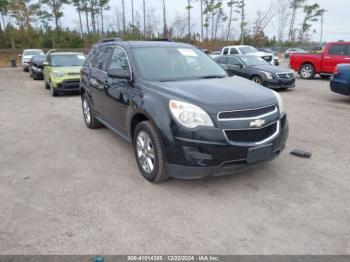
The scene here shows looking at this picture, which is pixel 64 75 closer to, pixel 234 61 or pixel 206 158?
pixel 234 61

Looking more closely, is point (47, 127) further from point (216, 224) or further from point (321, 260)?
point (321, 260)

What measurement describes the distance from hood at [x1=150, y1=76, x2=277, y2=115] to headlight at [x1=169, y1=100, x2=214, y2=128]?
64mm

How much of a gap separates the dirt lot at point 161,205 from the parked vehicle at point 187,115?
394mm

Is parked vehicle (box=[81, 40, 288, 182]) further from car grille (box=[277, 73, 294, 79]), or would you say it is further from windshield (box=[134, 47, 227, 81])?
car grille (box=[277, 73, 294, 79])

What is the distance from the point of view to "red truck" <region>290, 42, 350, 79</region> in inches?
528

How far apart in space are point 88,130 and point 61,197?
10.0 ft

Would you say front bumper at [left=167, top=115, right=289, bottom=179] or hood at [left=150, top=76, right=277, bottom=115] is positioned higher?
hood at [left=150, top=76, right=277, bottom=115]

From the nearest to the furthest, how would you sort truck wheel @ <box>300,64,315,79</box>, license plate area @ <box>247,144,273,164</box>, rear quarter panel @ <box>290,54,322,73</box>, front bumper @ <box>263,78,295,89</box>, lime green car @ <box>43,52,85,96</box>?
1. license plate area @ <box>247,144,273,164</box>
2. lime green car @ <box>43,52,85,96</box>
3. front bumper @ <box>263,78,295,89</box>
4. rear quarter panel @ <box>290,54,322,73</box>
5. truck wheel @ <box>300,64,315,79</box>

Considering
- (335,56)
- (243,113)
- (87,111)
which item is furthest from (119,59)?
(335,56)

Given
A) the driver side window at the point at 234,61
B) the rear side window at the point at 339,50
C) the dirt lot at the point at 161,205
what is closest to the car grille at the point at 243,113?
the dirt lot at the point at 161,205

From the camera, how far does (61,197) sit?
3631 millimetres

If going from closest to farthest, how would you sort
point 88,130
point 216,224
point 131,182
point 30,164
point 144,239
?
point 144,239, point 216,224, point 131,182, point 30,164, point 88,130

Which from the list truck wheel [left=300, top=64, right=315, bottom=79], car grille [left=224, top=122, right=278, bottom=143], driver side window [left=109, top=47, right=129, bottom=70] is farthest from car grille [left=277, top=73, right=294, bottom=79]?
car grille [left=224, top=122, right=278, bottom=143]

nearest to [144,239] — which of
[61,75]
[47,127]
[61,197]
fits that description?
[61,197]
